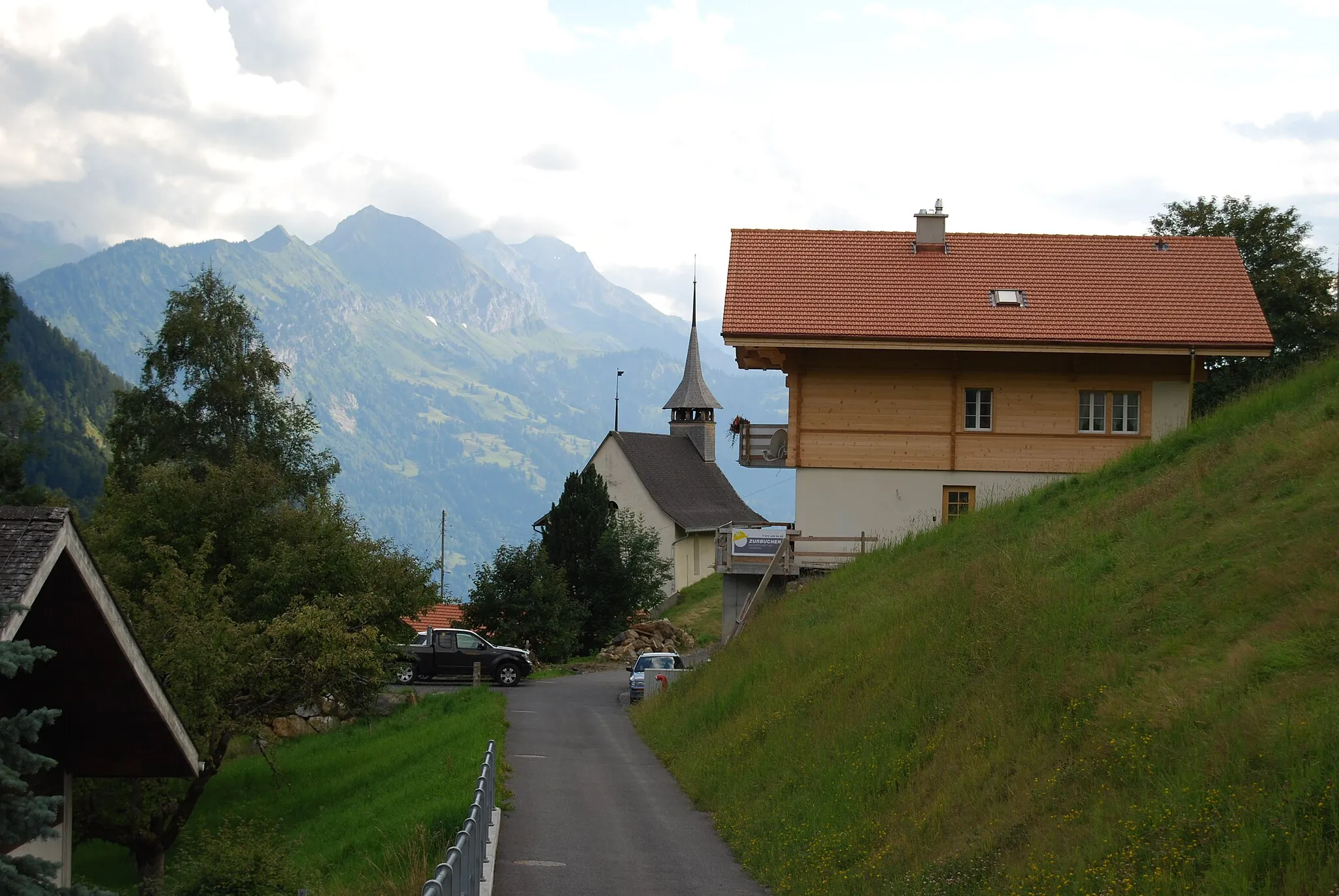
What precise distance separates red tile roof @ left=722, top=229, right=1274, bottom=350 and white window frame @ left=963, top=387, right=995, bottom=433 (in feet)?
4.99

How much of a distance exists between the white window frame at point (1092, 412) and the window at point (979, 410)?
7.34ft

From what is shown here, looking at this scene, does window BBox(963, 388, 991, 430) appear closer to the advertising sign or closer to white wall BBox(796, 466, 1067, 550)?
white wall BBox(796, 466, 1067, 550)

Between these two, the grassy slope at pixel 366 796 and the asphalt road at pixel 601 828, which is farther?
the grassy slope at pixel 366 796

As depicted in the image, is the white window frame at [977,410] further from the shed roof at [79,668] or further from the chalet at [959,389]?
the shed roof at [79,668]

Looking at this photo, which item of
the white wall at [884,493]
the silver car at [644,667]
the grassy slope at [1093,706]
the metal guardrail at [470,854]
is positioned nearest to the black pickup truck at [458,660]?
the silver car at [644,667]

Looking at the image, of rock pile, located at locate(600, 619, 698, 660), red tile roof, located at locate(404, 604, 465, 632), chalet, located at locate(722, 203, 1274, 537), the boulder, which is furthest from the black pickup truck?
chalet, located at locate(722, 203, 1274, 537)

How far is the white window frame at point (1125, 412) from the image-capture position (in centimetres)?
3094

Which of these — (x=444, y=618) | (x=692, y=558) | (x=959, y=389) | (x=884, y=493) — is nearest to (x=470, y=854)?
(x=884, y=493)

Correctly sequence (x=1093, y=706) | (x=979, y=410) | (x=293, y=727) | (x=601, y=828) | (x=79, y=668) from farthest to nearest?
(x=293, y=727) → (x=979, y=410) → (x=601, y=828) → (x=1093, y=706) → (x=79, y=668)

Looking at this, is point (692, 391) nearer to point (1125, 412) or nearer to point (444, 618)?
point (444, 618)

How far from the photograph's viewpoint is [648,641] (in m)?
50.4

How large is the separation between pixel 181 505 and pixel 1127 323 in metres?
23.4

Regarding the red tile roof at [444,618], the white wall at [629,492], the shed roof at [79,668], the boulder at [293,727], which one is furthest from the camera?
the white wall at [629,492]

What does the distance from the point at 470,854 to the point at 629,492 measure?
67.5 m
